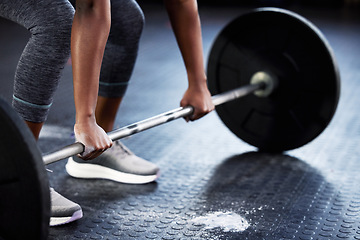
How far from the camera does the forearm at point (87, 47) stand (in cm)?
116

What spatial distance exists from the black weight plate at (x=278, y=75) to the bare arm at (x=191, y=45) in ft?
1.24

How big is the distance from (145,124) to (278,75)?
0.63 meters

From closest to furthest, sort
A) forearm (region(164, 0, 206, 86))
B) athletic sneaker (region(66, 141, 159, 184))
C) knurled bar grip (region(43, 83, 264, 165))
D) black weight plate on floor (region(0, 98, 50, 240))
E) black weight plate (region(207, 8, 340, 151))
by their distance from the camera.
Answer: black weight plate on floor (region(0, 98, 50, 240)), knurled bar grip (region(43, 83, 264, 165)), forearm (region(164, 0, 206, 86)), athletic sneaker (region(66, 141, 159, 184)), black weight plate (region(207, 8, 340, 151))

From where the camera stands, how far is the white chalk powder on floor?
1.33m

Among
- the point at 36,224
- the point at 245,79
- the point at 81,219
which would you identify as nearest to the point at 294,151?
the point at 245,79

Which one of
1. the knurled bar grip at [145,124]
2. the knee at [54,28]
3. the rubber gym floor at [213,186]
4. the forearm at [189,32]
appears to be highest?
the knee at [54,28]

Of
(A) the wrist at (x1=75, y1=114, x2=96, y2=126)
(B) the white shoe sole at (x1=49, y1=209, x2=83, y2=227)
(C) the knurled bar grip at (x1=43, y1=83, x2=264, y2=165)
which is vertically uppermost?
(A) the wrist at (x1=75, y1=114, x2=96, y2=126)

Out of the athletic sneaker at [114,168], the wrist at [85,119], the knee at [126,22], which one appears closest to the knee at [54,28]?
the wrist at [85,119]

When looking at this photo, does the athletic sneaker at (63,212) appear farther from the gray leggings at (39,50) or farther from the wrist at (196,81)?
the wrist at (196,81)

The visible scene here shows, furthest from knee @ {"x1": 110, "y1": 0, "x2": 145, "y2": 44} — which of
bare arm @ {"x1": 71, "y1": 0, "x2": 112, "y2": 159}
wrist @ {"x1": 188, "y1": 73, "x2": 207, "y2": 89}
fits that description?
bare arm @ {"x1": 71, "y1": 0, "x2": 112, "y2": 159}

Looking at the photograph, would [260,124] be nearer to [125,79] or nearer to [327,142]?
[327,142]

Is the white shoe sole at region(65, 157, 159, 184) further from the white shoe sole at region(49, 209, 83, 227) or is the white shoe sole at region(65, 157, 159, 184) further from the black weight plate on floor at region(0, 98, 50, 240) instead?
the black weight plate on floor at region(0, 98, 50, 240)

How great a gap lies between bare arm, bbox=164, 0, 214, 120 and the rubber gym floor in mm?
236

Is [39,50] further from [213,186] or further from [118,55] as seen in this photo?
[213,186]
